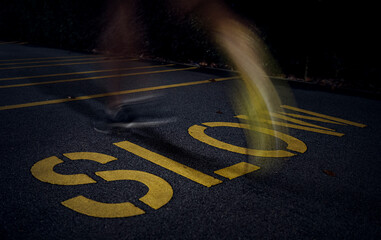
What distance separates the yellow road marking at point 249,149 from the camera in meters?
3.51

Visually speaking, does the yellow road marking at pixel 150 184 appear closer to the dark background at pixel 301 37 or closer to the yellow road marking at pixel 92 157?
the yellow road marking at pixel 92 157

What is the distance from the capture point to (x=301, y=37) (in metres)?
8.23

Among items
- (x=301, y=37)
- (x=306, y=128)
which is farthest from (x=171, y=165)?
(x=301, y=37)

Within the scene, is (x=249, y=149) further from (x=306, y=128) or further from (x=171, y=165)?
(x=306, y=128)

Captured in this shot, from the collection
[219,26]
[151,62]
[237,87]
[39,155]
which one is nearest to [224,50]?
[219,26]

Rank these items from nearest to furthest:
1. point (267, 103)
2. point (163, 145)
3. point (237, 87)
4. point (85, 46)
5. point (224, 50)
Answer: point (163, 145), point (267, 103), point (237, 87), point (224, 50), point (85, 46)

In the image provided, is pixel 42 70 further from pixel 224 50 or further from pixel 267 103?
pixel 267 103

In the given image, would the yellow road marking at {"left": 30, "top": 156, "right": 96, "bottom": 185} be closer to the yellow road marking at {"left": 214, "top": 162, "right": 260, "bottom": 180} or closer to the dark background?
the yellow road marking at {"left": 214, "top": 162, "right": 260, "bottom": 180}

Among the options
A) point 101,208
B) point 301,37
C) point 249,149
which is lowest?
point 101,208

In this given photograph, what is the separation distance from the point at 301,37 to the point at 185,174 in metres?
6.53

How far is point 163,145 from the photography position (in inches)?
142

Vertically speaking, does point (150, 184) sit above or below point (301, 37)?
below

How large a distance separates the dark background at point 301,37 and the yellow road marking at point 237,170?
Result: 5380 millimetres

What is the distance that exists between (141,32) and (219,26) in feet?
11.9
